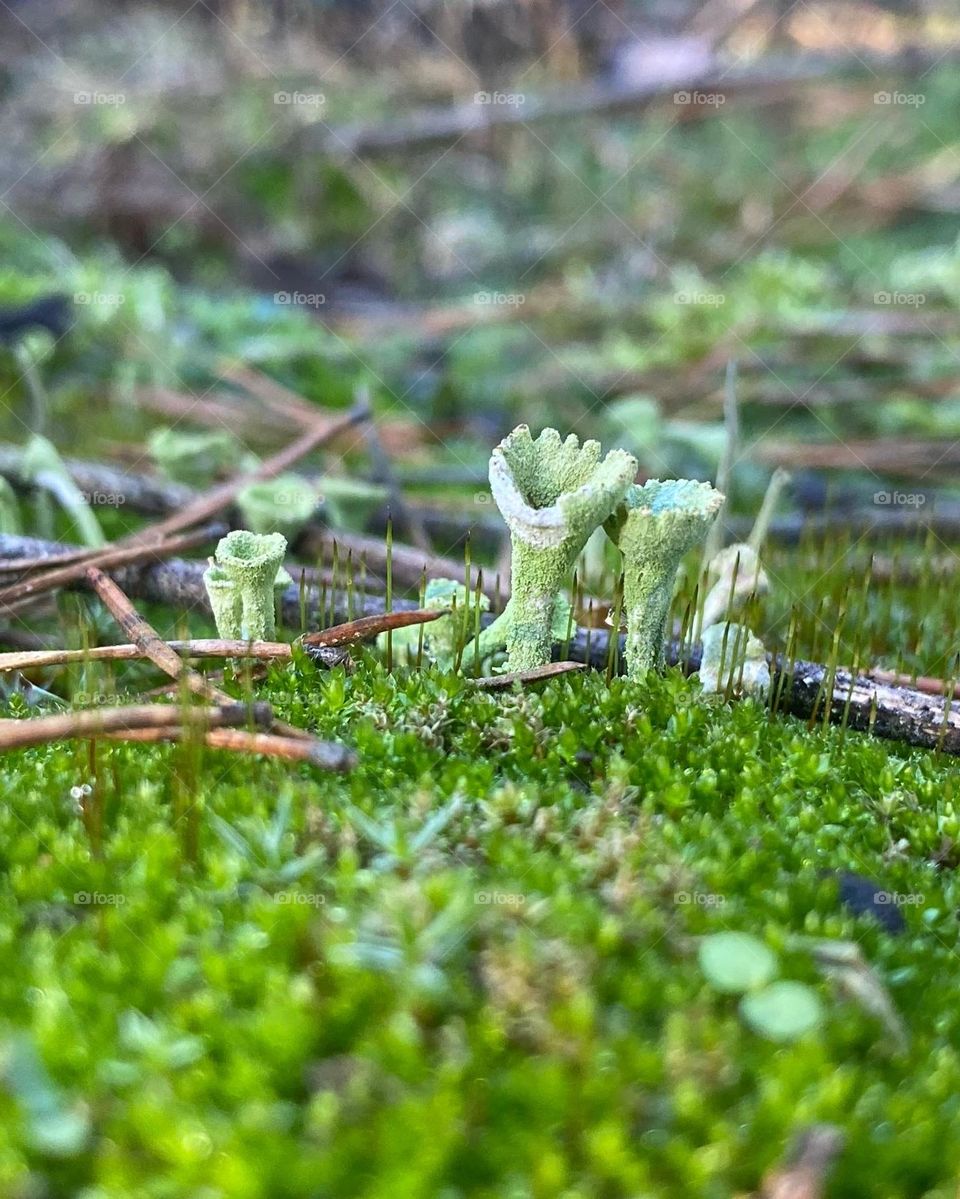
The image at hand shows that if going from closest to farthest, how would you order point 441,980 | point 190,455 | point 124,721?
point 441,980 → point 124,721 → point 190,455

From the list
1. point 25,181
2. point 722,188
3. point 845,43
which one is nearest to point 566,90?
point 722,188

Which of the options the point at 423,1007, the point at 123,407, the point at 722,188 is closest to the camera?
the point at 423,1007

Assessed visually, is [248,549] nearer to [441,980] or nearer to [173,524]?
[173,524]

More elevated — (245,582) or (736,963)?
(245,582)

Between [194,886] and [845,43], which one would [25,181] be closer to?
[845,43]

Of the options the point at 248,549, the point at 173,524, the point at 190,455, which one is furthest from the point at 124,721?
the point at 190,455

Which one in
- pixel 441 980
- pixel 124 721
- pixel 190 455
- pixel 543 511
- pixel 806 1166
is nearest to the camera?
pixel 806 1166

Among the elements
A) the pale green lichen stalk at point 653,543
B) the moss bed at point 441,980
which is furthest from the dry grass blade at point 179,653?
the pale green lichen stalk at point 653,543
